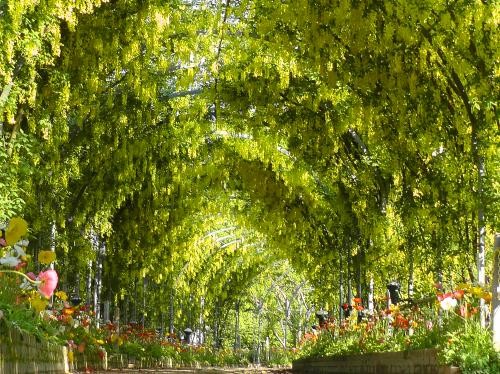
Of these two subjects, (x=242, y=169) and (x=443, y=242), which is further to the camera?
(x=242, y=169)

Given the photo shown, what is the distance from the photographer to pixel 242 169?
1817 centimetres

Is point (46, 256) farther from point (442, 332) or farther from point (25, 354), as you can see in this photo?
point (442, 332)

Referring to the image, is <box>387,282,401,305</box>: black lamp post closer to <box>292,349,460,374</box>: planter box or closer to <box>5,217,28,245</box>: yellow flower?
<box>292,349,460,374</box>: planter box

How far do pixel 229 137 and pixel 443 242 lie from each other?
271 inches

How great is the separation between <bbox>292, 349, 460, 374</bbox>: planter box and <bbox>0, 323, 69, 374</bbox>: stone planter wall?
3296mm

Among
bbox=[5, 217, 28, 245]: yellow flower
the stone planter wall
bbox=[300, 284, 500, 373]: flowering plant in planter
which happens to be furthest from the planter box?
bbox=[5, 217, 28, 245]: yellow flower

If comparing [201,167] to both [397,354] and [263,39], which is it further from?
[397,354]

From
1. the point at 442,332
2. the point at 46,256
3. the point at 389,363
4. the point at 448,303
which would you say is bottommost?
the point at 389,363

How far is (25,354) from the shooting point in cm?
586

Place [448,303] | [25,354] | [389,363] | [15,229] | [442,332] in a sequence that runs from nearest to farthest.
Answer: [15,229] → [25,354] → [448,303] → [442,332] → [389,363]

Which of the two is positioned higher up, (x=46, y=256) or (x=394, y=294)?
(x=394, y=294)

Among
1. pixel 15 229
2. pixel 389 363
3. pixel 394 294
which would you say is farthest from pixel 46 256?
pixel 394 294

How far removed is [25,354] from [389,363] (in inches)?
176

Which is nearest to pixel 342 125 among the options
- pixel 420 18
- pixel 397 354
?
pixel 420 18
